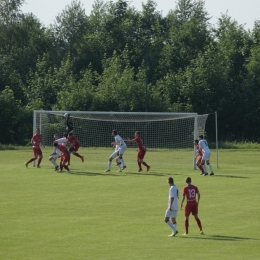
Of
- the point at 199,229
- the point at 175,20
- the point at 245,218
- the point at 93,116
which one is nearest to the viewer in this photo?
the point at 199,229

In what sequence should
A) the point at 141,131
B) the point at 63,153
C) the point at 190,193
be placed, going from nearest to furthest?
the point at 190,193 → the point at 63,153 → the point at 141,131

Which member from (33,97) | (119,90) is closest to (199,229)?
(119,90)

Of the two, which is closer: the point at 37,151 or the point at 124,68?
the point at 37,151

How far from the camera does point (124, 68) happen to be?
254ft

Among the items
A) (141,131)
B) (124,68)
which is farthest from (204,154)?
(124,68)

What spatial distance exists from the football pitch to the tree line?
93.2 feet

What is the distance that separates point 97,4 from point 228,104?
3759 cm

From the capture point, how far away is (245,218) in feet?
73.7

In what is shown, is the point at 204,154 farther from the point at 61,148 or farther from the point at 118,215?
the point at 118,215

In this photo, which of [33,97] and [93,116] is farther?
[33,97]

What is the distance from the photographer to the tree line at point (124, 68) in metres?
68.1

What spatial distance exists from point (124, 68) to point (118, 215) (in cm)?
5504

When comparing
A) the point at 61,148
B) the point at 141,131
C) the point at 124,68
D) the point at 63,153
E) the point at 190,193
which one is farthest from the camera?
the point at 124,68

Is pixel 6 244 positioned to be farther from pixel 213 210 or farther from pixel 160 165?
pixel 160 165
